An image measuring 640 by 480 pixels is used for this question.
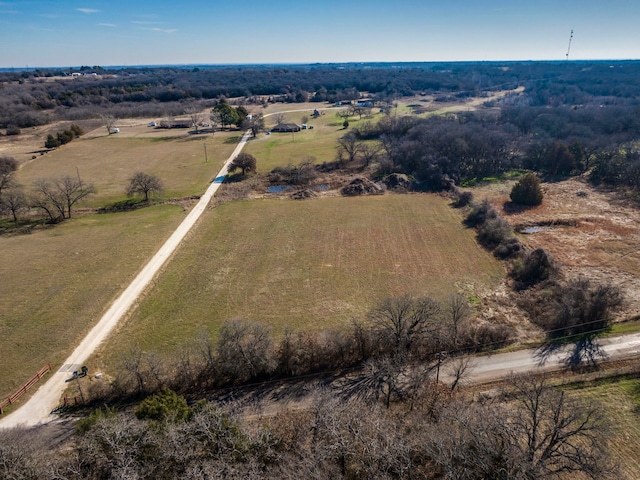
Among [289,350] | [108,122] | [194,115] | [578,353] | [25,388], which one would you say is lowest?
[25,388]

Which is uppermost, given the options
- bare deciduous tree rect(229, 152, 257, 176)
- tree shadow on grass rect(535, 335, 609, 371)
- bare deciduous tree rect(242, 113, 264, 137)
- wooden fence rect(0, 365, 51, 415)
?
bare deciduous tree rect(242, 113, 264, 137)

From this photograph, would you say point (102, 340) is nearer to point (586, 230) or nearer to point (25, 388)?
point (25, 388)

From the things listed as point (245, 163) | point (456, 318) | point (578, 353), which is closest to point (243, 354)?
point (456, 318)

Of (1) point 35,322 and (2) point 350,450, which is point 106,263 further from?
(2) point 350,450

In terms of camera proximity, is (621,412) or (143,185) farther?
(143,185)

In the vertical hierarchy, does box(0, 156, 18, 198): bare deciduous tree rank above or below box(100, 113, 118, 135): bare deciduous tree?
below

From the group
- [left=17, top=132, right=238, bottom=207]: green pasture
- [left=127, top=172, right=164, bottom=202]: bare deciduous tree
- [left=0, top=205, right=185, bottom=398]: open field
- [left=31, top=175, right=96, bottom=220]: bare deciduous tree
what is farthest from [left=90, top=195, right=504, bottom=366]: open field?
[left=31, top=175, right=96, bottom=220]: bare deciduous tree

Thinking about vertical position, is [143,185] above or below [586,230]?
above

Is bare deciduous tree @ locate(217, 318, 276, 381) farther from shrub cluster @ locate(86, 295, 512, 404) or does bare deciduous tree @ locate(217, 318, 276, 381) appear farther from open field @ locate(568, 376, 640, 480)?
open field @ locate(568, 376, 640, 480)
